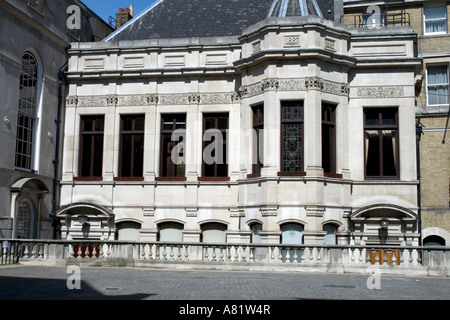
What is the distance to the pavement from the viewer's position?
12.1 metres

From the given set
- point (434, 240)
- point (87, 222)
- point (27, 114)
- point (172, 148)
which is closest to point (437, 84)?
point (434, 240)

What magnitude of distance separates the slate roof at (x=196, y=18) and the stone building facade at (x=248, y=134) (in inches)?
5.9

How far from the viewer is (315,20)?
2327 cm

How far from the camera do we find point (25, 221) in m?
24.3

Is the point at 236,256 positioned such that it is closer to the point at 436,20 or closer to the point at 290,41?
the point at 290,41

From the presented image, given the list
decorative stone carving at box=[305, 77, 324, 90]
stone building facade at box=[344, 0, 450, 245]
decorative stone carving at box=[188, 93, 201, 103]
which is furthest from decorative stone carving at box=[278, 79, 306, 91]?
stone building facade at box=[344, 0, 450, 245]

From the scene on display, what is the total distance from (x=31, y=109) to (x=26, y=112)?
1.32ft

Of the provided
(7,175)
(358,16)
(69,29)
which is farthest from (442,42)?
(7,175)

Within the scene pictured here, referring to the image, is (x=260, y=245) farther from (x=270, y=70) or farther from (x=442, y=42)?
(x=442, y=42)

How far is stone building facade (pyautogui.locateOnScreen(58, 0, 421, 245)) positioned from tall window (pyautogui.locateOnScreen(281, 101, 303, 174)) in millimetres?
53

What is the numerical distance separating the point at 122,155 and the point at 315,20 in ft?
34.3

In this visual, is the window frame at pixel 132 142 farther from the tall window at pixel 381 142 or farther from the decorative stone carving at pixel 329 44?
the tall window at pixel 381 142
